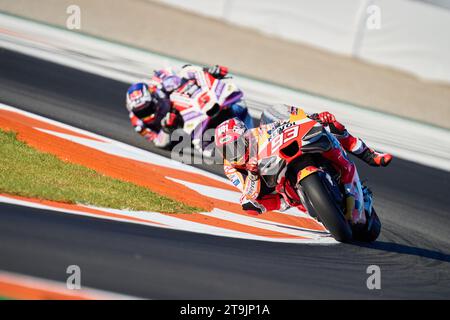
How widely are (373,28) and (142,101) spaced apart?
11.7 metres

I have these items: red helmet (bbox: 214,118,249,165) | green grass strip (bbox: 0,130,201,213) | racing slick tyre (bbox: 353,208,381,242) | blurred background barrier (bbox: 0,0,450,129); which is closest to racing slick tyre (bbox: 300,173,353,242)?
red helmet (bbox: 214,118,249,165)

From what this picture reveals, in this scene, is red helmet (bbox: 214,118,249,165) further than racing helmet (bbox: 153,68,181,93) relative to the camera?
No

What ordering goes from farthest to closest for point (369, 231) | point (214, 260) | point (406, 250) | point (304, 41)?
point (304, 41), point (406, 250), point (369, 231), point (214, 260)

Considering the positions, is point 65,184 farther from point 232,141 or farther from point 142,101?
point 142,101

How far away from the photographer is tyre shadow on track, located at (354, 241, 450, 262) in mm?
7208

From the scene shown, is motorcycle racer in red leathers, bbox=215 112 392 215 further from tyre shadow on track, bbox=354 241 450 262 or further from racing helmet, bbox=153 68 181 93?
racing helmet, bbox=153 68 181 93

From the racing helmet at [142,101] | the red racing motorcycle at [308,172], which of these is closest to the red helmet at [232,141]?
the red racing motorcycle at [308,172]

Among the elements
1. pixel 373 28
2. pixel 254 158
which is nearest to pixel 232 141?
pixel 254 158

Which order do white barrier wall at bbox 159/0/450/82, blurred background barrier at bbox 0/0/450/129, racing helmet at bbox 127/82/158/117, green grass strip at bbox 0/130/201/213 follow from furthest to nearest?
1. white barrier wall at bbox 159/0/450/82
2. blurred background barrier at bbox 0/0/450/129
3. racing helmet at bbox 127/82/158/117
4. green grass strip at bbox 0/130/201/213

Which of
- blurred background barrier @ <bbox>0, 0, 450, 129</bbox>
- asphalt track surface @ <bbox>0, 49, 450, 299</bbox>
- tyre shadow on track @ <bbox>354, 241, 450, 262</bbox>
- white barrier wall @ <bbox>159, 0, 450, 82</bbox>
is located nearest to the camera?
asphalt track surface @ <bbox>0, 49, 450, 299</bbox>

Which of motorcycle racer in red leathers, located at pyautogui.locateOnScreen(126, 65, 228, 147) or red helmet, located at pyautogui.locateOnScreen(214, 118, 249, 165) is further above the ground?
motorcycle racer in red leathers, located at pyautogui.locateOnScreen(126, 65, 228, 147)

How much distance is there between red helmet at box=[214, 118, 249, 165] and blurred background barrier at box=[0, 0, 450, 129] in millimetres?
11593

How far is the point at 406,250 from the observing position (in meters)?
7.49

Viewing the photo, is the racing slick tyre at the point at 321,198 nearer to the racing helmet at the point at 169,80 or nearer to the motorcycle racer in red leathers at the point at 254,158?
the motorcycle racer in red leathers at the point at 254,158
